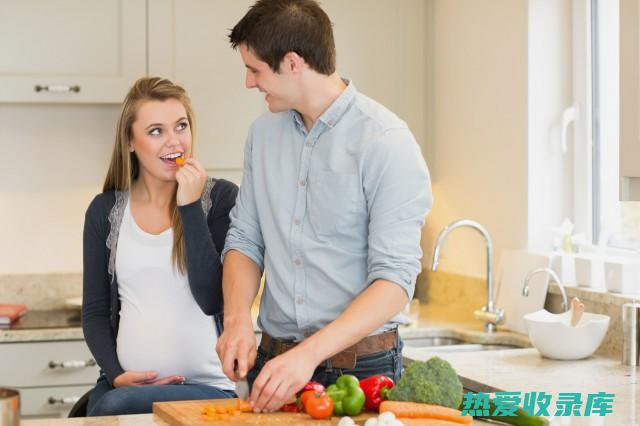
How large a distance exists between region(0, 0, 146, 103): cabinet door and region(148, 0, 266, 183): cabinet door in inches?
3.1

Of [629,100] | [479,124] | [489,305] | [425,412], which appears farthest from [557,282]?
[425,412]

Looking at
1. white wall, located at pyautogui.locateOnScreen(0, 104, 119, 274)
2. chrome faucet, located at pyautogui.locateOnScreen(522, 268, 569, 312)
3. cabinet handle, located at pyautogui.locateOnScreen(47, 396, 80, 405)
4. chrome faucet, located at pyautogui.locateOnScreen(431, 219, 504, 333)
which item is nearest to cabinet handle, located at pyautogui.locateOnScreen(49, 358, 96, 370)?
cabinet handle, located at pyautogui.locateOnScreen(47, 396, 80, 405)

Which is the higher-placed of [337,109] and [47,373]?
[337,109]

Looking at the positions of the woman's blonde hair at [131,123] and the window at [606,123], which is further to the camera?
the window at [606,123]

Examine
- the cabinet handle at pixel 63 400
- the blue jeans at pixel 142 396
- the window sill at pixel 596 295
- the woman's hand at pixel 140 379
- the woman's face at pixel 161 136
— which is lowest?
the cabinet handle at pixel 63 400

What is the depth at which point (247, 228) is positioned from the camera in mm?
2244

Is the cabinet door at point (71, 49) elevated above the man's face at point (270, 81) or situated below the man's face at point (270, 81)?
above

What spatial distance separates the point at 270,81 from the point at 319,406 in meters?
0.66

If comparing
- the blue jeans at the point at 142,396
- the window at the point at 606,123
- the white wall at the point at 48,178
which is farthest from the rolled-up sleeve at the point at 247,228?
the white wall at the point at 48,178

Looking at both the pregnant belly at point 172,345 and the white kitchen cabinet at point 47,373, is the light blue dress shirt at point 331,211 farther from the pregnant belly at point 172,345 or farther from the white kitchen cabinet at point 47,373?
the white kitchen cabinet at point 47,373

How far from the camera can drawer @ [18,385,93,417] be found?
11.2ft

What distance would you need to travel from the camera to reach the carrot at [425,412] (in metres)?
1.80

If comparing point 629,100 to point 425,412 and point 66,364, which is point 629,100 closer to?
point 425,412

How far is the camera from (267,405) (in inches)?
73.8
